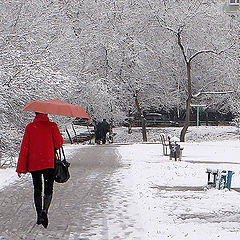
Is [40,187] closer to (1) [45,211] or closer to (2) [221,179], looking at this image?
(1) [45,211]

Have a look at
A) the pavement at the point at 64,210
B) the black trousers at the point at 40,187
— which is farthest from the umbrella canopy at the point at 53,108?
the pavement at the point at 64,210

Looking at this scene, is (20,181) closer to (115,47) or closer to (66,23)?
(66,23)

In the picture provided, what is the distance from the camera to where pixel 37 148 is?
688 cm

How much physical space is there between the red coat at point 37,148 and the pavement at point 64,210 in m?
0.95

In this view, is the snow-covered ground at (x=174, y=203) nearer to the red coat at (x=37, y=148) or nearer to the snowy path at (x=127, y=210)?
the snowy path at (x=127, y=210)

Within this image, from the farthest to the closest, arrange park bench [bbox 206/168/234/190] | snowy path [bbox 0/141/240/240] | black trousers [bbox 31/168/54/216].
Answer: park bench [bbox 206/168/234/190] → black trousers [bbox 31/168/54/216] → snowy path [bbox 0/141/240/240]

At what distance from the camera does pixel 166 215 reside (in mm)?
7566

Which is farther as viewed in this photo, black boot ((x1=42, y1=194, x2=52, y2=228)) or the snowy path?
black boot ((x1=42, y1=194, x2=52, y2=228))

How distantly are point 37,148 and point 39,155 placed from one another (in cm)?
11

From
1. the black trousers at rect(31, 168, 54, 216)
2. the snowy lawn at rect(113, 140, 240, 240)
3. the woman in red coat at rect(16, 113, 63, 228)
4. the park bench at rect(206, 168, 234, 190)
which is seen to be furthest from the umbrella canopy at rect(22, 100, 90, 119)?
the park bench at rect(206, 168, 234, 190)

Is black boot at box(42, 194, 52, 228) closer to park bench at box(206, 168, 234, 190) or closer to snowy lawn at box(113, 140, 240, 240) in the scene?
snowy lawn at box(113, 140, 240, 240)

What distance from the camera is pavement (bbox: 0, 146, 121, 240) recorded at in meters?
6.44

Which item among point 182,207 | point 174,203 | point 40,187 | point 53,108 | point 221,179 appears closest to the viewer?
point 40,187

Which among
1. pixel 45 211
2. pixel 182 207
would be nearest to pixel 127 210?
pixel 182 207
